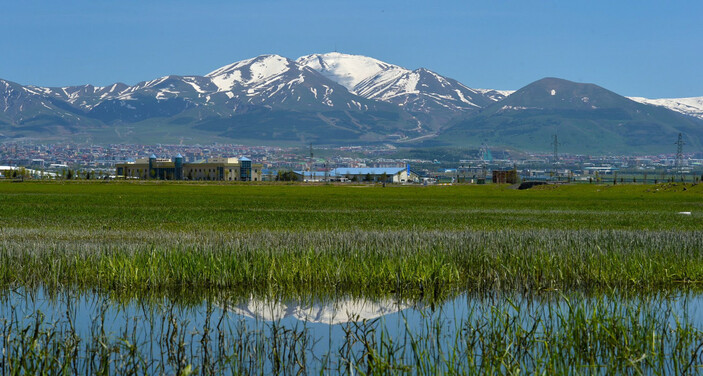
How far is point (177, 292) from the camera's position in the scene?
15.8 meters

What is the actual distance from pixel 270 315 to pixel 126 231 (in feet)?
57.3

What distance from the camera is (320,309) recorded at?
47.2 ft

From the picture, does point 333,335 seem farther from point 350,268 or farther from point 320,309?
point 350,268

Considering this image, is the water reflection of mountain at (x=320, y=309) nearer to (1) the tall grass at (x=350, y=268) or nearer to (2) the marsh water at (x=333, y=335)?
(2) the marsh water at (x=333, y=335)

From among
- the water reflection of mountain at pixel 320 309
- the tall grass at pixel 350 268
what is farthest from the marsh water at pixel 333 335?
the tall grass at pixel 350 268

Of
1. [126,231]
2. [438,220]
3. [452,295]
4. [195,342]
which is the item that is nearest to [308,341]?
[195,342]

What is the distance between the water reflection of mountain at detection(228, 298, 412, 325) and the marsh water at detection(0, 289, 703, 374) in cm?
2

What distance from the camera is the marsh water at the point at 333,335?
9.99m

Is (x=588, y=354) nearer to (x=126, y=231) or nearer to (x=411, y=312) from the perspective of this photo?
(x=411, y=312)

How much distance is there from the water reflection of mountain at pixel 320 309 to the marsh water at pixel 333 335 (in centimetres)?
2

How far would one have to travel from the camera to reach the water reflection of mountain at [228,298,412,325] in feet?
44.6

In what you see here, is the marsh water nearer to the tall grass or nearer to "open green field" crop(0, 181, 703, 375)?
"open green field" crop(0, 181, 703, 375)

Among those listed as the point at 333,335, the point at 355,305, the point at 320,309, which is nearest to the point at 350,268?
the point at 355,305

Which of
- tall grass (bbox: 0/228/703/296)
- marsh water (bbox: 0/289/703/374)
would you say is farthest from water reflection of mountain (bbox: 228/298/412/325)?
tall grass (bbox: 0/228/703/296)
